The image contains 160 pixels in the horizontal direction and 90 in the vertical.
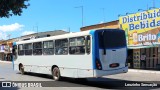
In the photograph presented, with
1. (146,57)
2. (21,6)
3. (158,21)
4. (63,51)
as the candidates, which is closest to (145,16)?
(158,21)

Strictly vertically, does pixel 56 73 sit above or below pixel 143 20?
below

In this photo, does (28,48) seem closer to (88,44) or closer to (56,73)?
(56,73)

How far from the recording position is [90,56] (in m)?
16.0

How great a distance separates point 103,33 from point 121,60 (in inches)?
64.7

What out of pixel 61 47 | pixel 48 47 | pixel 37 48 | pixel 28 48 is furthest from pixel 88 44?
pixel 28 48

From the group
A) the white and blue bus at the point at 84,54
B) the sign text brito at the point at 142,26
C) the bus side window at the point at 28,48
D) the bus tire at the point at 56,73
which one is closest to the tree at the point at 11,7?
the white and blue bus at the point at 84,54

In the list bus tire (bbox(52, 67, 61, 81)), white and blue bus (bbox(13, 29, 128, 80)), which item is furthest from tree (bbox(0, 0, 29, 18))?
bus tire (bbox(52, 67, 61, 81))

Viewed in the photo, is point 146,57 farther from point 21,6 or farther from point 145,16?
point 21,6

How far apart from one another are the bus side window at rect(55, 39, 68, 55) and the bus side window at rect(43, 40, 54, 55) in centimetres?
63

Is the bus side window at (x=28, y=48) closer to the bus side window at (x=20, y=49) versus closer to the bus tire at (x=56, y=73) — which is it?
the bus side window at (x=20, y=49)

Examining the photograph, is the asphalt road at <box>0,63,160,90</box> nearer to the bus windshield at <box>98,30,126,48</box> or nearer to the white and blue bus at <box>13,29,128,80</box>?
the white and blue bus at <box>13,29,128,80</box>

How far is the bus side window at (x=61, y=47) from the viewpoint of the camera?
18.5 meters

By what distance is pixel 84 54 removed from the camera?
16562 mm

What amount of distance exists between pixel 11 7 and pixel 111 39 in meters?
5.99
